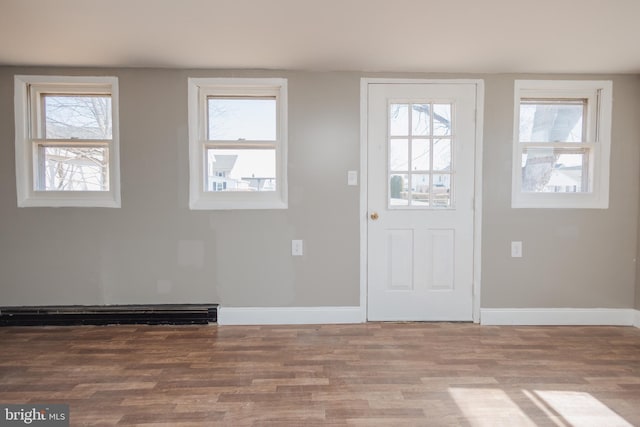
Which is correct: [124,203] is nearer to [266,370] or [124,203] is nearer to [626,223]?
[266,370]

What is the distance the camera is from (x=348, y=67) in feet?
9.41

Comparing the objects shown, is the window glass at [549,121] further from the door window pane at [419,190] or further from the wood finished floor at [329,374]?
the wood finished floor at [329,374]

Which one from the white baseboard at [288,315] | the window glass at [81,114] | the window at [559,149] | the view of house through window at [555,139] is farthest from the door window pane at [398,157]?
the window glass at [81,114]

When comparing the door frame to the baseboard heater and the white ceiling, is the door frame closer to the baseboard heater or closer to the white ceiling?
the white ceiling

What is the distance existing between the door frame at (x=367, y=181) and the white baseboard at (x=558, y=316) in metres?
0.15

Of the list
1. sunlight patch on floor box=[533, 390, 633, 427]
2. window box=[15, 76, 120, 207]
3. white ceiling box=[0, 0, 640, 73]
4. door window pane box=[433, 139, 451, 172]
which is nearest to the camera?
sunlight patch on floor box=[533, 390, 633, 427]

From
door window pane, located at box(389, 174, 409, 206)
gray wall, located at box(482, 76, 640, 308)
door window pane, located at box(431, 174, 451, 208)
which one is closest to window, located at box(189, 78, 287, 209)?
door window pane, located at box(389, 174, 409, 206)

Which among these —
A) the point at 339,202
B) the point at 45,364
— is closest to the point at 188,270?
the point at 45,364

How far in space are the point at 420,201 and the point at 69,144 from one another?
3028 millimetres

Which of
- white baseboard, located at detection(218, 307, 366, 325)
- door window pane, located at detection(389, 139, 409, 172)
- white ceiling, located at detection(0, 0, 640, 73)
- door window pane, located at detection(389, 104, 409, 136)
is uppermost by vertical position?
white ceiling, located at detection(0, 0, 640, 73)

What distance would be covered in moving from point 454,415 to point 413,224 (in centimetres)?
158

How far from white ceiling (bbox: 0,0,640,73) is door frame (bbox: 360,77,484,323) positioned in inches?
4.7

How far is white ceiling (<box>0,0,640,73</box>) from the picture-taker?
1.97 metres

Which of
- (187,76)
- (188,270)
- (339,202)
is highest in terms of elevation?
(187,76)
